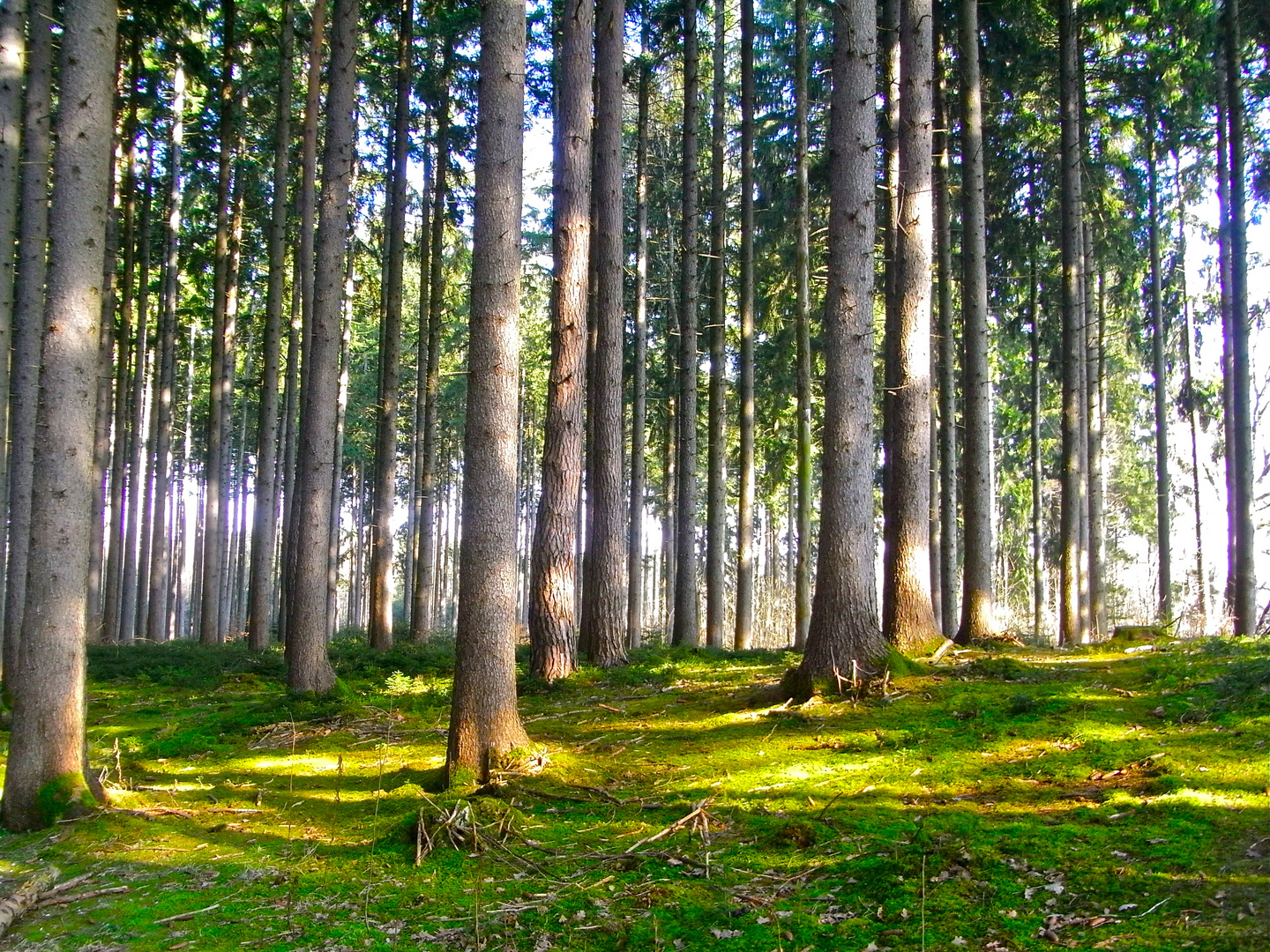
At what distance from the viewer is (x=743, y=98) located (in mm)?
16266

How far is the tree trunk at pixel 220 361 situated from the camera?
17.7 metres

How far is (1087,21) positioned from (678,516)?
11.2 metres

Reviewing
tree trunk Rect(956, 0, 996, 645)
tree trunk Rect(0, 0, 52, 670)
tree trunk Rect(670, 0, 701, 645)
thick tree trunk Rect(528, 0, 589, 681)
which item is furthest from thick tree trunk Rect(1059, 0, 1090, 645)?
tree trunk Rect(0, 0, 52, 670)

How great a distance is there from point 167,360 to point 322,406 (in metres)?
12.3

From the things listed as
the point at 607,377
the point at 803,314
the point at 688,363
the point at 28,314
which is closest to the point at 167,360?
the point at 28,314

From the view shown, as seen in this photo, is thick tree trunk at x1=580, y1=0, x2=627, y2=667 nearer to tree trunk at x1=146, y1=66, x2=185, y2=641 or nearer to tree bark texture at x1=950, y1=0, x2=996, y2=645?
tree bark texture at x1=950, y1=0, x2=996, y2=645

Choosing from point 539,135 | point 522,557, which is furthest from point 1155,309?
point 522,557

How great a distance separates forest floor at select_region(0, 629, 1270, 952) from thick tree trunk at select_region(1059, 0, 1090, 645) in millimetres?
5756

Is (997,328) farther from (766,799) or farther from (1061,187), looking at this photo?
(766,799)

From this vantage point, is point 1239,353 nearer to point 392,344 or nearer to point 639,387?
point 639,387

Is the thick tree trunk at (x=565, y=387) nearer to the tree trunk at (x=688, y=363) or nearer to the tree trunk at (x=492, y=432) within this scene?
the tree trunk at (x=492, y=432)

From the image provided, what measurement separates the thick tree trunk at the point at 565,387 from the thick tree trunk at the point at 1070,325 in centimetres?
825

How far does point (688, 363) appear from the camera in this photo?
16.5 meters

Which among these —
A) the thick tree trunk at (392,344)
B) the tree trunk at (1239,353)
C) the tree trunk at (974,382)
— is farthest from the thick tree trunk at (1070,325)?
the thick tree trunk at (392,344)
